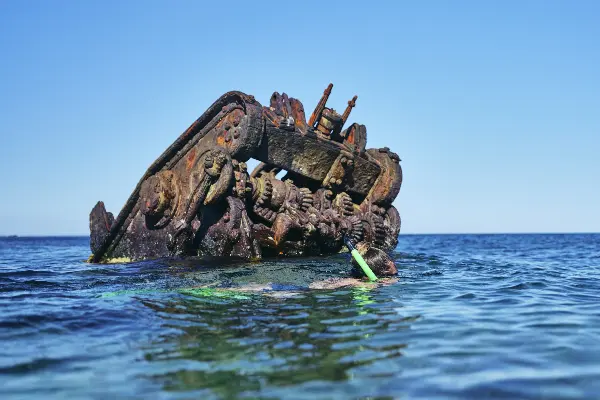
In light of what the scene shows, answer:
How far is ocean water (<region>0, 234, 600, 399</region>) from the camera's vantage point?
3.15 m

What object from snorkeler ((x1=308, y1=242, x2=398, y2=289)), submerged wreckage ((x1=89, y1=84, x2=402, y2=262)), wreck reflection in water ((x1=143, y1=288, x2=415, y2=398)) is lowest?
wreck reflection in water ((x1=143, y1=288, x2=415, y2=398))

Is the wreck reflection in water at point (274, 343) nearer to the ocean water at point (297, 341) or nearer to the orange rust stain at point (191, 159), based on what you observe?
the ocean water at point (297, 341)

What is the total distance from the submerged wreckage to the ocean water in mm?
3233

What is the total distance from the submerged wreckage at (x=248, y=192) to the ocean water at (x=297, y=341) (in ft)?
10.6

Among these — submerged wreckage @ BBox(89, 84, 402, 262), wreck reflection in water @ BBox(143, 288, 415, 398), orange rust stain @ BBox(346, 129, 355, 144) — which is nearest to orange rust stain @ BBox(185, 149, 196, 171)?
submerged wreckage @ BBox(89, 84, 402, 262)

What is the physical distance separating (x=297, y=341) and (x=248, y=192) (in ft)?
23.9

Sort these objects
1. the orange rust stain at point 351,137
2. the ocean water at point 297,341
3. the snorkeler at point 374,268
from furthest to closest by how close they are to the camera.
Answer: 1. the orange rust stain at point 351,137
2. the snorkeler at point 374,268
3. the ocean water at point 297,341

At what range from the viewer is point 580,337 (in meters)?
4.40

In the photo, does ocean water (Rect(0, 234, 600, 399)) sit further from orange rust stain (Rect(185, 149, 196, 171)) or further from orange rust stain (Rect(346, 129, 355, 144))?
orange rust stain (Rect(346, 129, 355, 144))

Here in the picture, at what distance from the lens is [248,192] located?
1129 centimetres

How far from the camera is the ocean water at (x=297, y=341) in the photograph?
315cm

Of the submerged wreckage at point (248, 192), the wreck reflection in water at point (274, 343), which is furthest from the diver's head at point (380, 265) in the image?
the submerged wreckage at point (248, 192)

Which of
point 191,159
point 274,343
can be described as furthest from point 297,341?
point 191,159

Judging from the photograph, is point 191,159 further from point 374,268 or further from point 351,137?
point 374,268
